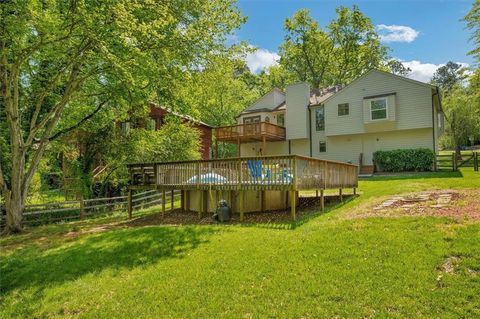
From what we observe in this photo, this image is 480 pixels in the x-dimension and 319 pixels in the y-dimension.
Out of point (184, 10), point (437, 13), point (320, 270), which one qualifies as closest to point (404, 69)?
point (437, 13)

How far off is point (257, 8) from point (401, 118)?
11.8 m

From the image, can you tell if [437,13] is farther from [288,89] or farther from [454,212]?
[288,89]

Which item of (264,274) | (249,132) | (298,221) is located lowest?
(264,274)

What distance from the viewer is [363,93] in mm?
22406

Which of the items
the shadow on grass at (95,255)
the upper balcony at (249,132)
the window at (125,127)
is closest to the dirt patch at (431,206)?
the shadow on grass at (95,255)

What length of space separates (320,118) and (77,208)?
18.2 m

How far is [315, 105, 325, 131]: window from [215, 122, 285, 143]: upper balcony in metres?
2.83

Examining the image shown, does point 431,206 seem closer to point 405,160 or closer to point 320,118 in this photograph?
point 405,160

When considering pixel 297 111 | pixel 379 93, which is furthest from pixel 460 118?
pixel 297 111

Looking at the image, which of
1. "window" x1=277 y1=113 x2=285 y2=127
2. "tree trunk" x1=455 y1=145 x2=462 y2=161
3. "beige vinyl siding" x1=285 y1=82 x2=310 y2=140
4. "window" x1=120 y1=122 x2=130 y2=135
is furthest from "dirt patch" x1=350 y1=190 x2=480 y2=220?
"window" x1=277 y1=113 x2=285 y2=127

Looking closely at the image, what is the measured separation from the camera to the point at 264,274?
5.46 meters

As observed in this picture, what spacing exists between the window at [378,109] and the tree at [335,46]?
15.0 meters

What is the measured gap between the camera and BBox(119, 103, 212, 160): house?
14234mm

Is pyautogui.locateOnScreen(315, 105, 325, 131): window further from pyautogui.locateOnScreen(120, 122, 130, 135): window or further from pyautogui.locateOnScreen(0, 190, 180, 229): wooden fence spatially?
pyautogui.locateOnScreen(120, 122, 130, 135): window
